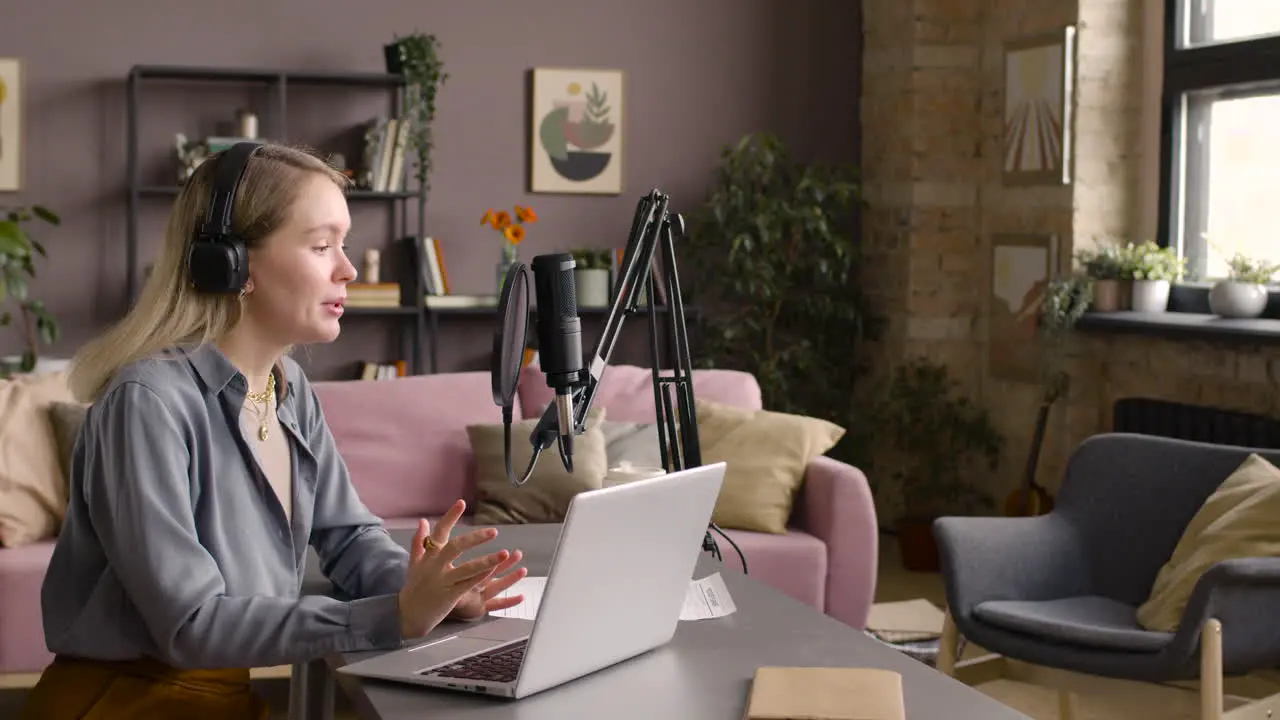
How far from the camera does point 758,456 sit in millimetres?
4082

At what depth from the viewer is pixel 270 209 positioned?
172 cm

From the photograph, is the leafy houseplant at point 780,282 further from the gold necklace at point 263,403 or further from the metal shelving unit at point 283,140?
the gold necklace at point 263,403

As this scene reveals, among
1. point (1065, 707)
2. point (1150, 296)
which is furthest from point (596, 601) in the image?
point (1150, 296)

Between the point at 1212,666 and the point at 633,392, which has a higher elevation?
the point at 633,392

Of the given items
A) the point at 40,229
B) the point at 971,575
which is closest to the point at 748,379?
the point at 971,575

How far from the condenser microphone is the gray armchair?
1752mm

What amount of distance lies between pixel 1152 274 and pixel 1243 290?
0.41 metres

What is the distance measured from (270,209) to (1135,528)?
244 centimetres

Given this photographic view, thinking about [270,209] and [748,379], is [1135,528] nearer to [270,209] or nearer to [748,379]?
[748,379]

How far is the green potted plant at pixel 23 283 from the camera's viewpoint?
487 cm

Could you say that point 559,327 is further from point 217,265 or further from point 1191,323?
point 1191,323

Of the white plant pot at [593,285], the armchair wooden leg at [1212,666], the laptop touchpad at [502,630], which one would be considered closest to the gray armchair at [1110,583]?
the armchair wooden leg at [1212,666]

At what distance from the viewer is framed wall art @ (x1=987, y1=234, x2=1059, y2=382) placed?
17.6ft

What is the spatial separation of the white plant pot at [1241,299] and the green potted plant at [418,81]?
9.27 ft
